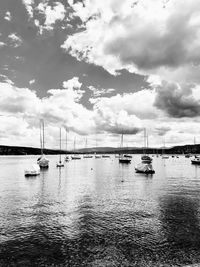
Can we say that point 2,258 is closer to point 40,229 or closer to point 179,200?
point 40,229

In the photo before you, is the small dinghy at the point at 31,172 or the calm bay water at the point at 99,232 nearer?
the calm bay water at the point at 99,232

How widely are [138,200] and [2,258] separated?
26617mm

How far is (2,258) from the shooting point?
750 inches

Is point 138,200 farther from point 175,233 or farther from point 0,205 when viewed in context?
point 0,205

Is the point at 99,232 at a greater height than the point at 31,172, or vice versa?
the point at 31,172

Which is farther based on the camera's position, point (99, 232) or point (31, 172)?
point (31, 172)

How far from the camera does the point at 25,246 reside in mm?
21328

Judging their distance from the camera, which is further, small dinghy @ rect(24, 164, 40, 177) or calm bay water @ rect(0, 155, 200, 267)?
small dinghy @ rect(24, 164, 40, 177)

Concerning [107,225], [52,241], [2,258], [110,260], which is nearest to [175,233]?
[107,225]

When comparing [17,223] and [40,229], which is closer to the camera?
[40,229]

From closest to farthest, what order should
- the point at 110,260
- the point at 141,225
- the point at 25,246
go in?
1. the point at 110,260
2. the point at 25,246
3. the point at 141,225

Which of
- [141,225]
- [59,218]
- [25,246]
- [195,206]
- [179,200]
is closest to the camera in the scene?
[25,246]

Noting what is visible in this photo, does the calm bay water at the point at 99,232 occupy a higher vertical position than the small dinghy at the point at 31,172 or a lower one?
lower

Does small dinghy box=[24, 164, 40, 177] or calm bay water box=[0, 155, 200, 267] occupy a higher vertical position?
small dinghy box=[24, 164, 40, 177]
